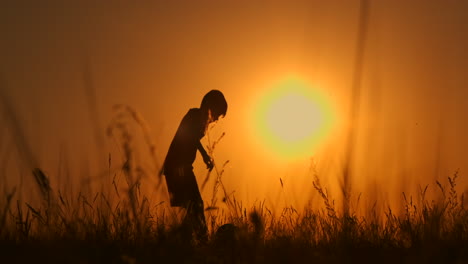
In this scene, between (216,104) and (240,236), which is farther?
(216,104)

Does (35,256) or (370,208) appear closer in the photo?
(35,256)

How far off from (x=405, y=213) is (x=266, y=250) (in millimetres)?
1280

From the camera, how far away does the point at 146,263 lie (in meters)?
3.10

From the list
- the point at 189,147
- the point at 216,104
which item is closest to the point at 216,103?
the point at 216,104

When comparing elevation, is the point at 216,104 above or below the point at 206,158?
above

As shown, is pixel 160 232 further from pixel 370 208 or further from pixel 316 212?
pixel 370 208

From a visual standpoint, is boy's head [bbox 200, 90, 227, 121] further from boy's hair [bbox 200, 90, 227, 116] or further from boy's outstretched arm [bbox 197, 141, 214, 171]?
boy's outstretched arm [bbox 197, 141, 214, 171]

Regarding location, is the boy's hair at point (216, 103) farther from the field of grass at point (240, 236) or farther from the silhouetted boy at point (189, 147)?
the field of grass at point (240, 236)

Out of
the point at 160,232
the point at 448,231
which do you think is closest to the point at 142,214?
the point at 160,232

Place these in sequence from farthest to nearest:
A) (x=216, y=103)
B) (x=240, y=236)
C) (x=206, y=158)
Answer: (x=216, y=103), (x=206, y=158), (x=240, y=236)

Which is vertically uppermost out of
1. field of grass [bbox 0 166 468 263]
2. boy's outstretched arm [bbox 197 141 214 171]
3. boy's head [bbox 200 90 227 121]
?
boy's head [bbox 200 90 227 121]

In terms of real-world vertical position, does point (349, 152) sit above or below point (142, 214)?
above

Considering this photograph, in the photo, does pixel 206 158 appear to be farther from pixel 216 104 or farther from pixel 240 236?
pixel 240 236

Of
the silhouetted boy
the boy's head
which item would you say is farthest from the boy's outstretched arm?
the boy's head
